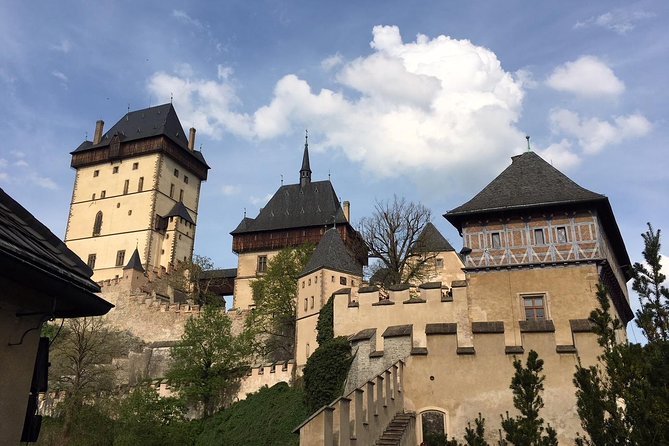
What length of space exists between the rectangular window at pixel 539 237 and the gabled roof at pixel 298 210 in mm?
23755

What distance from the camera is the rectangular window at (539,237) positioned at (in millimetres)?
22016

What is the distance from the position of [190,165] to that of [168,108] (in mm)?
6401

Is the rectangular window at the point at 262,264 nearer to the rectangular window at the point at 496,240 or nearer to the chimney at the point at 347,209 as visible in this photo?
the chimney at the point at 347,209

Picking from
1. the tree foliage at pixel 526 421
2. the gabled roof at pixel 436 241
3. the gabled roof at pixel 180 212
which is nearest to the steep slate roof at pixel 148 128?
the gabled roof at pixel 180 212

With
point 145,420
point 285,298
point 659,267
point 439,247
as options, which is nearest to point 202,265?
point 285,298

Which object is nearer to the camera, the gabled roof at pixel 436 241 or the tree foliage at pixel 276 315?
the tree foliage at pixel 276 315

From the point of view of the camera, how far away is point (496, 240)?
2252 cm

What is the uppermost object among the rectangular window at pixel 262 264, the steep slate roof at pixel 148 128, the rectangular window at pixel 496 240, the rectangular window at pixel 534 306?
the steep slate roof at pixel 148 128

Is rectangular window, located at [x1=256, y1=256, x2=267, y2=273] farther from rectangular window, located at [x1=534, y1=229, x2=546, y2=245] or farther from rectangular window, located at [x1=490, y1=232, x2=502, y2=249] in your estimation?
rectangular window, located at [x1=534, y1=229, x2=546, y2=245]

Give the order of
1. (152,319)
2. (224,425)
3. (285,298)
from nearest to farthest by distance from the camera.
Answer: (224,425)
(285,298)
(152,319)

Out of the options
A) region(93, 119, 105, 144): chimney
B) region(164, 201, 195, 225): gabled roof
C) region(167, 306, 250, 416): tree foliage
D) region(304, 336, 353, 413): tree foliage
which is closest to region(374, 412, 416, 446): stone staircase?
region(304, 336, 353, 413): tree foliage

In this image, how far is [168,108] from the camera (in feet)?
205

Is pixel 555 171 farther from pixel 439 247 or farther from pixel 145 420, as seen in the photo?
pixel 145 420

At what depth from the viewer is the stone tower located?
54531 mm
